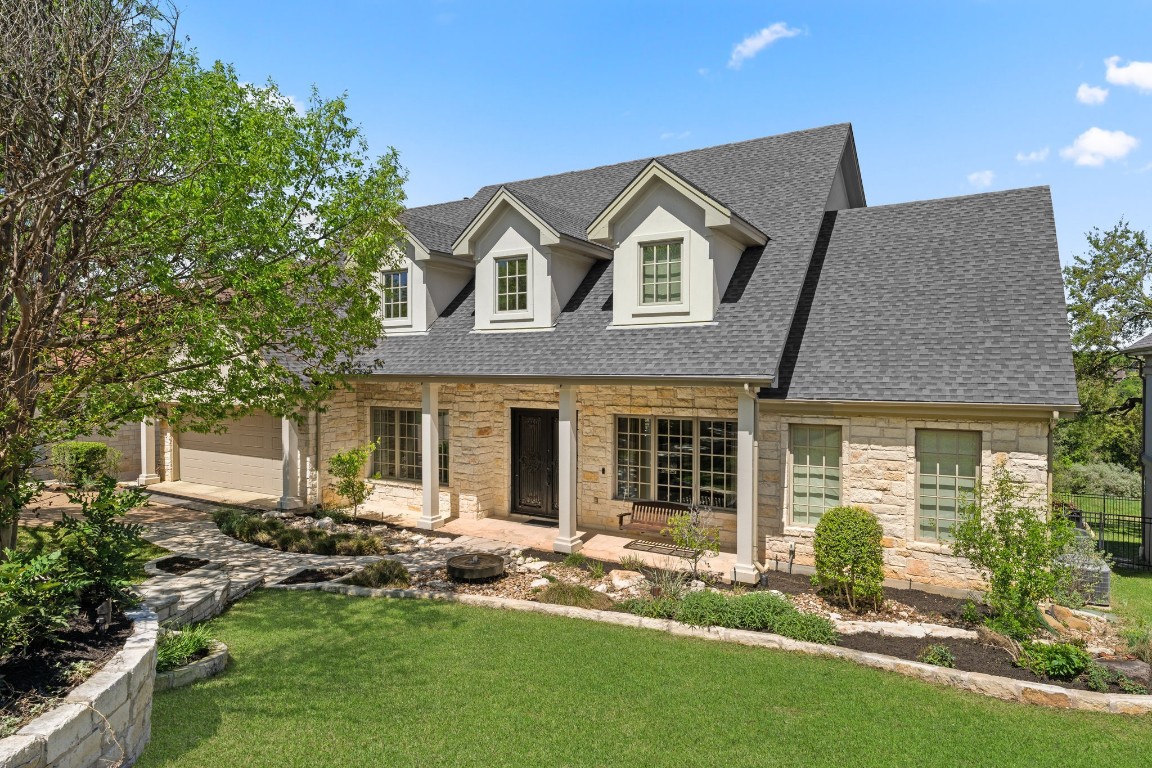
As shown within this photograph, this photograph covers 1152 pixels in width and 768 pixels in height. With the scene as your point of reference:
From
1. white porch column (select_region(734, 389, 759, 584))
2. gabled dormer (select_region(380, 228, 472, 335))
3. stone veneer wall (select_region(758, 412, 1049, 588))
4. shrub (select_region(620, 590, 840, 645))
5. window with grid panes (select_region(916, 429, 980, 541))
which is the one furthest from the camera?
gabled dormer (select_region(380, 228, 472, 335))

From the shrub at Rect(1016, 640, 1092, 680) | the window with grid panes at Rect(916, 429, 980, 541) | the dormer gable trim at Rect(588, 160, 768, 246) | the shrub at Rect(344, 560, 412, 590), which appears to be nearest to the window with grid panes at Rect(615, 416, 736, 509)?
the window with grid panes at Rect(916, 429, 980, 541)

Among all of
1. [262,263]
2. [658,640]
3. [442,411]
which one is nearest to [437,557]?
[442,411]

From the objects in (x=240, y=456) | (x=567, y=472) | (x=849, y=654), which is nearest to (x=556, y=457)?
(x=567, y=472)

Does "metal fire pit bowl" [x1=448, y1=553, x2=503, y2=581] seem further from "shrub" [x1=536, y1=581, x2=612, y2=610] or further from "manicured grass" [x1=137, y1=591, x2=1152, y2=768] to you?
"manicured grass" [x1=137, y1=591, x2=1152, y2=768]

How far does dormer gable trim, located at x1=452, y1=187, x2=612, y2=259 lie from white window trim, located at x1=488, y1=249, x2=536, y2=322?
0.59 meters

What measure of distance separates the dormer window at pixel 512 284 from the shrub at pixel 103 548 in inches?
326

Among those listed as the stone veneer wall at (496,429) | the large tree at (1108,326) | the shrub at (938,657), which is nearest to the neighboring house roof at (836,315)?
the stone veneer wall at (496,429)

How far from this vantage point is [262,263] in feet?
32.6

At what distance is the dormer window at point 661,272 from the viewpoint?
38.9 feet

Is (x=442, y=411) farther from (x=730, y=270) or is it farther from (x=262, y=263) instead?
(x=730, y=270)

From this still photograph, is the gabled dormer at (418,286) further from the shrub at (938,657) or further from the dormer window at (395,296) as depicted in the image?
the shrub at (938,657)

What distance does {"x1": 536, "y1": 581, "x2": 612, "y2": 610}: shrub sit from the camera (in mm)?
8641

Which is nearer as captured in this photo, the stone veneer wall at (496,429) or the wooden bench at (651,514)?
the wooden bench at (651,514)

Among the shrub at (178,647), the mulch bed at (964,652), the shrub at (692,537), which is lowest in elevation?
the mulch bed at (964,652)
